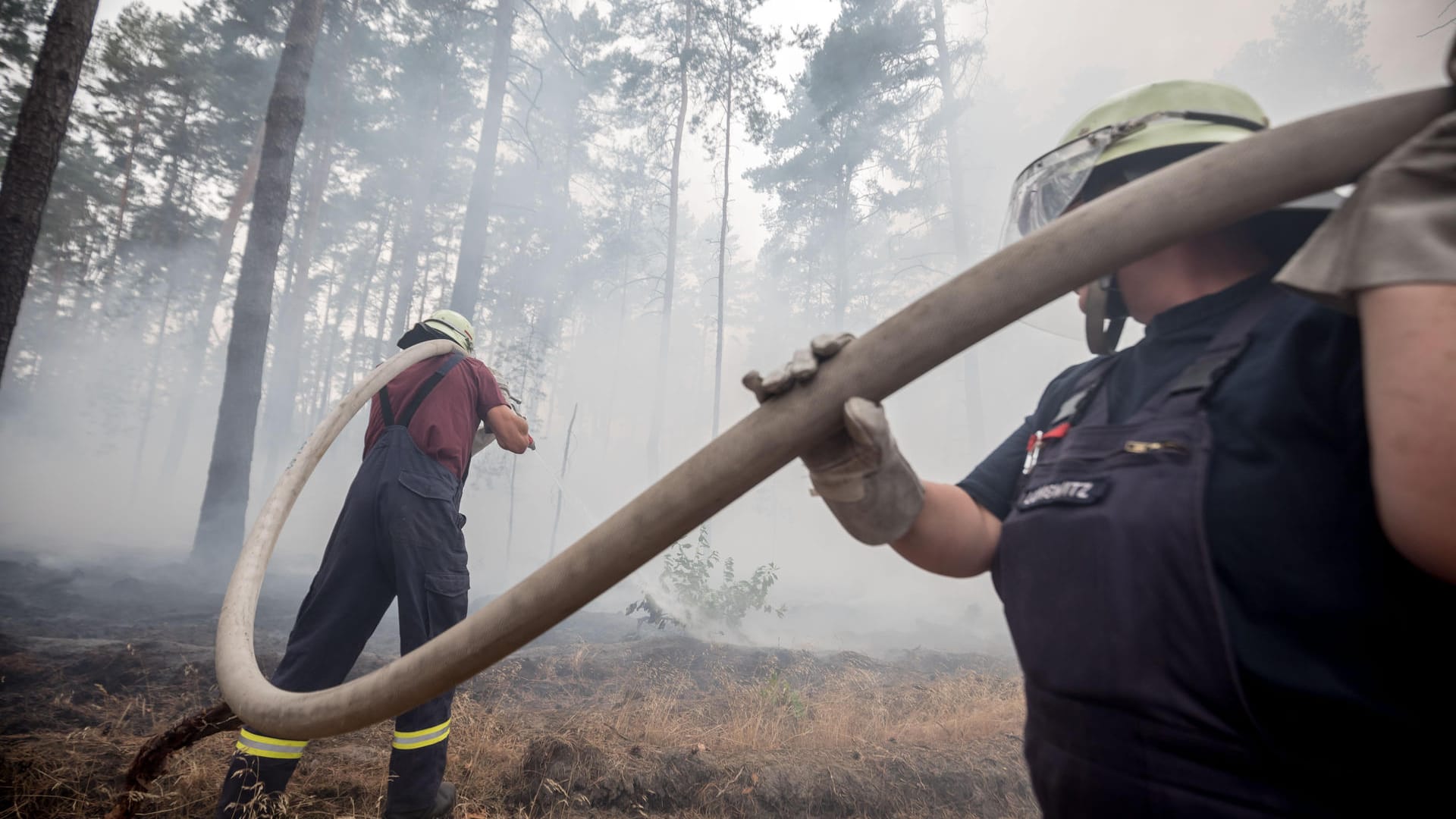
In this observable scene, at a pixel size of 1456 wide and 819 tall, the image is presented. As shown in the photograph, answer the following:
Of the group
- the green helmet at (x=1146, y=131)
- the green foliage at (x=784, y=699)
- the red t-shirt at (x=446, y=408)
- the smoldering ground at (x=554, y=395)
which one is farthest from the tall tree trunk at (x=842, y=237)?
the green helmet at (x=1146, y=131)

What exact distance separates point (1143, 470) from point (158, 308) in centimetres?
5279

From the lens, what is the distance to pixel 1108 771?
94 cm

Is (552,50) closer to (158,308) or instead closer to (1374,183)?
(1374,183)

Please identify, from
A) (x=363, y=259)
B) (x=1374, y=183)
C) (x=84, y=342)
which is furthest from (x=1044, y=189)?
(x=84, y=342)

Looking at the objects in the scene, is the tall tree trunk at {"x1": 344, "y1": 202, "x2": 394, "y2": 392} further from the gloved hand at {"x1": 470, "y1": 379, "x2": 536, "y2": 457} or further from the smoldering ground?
the gloved hand at {"x1": 470, "y1": 379, "x2": 536, "y2": 457}

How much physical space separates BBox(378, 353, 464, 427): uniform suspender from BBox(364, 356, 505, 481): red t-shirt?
0.02 metres

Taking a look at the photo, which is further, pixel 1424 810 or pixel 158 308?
pixel 158 308

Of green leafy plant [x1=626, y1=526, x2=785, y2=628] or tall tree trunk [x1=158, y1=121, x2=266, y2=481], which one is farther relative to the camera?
tall tree trunk [x1=158, y1=121, x2=266, y2=481]

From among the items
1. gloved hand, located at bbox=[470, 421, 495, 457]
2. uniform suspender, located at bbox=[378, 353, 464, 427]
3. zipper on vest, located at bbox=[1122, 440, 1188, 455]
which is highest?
uniform suspender, located at bbox=[378, 353, 464, 427]

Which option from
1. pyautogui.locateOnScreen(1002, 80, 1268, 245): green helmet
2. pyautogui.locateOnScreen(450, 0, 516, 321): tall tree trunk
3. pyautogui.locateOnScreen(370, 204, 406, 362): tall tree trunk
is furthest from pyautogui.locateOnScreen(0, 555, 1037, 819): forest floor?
pyautogui.locateOnScreen(370, 204, 406, 362): tall tree trunk

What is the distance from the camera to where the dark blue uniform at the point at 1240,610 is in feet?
2.56

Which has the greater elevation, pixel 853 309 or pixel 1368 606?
pixel 853 309

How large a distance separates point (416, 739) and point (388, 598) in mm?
723

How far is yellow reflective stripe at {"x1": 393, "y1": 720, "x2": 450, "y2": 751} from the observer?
2713 mm
